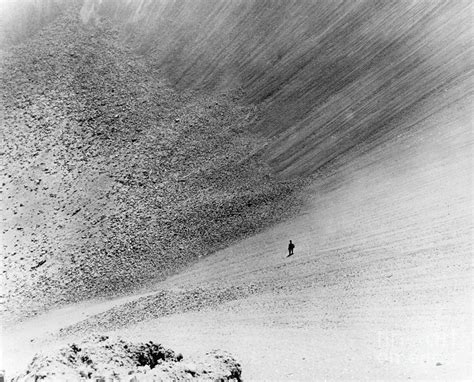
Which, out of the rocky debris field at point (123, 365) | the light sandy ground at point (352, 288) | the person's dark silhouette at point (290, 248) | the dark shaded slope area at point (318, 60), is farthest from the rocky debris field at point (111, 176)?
the rocky debris field at point (123, 365)

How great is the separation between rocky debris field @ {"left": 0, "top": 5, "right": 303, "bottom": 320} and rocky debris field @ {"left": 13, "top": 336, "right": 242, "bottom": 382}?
11.0m

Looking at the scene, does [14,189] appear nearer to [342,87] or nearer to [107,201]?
[107,201]

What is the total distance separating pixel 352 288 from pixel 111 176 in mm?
13203

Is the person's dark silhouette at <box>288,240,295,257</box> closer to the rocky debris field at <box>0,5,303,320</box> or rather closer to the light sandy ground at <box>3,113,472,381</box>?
the light sandy ground at <box>3,113,472,381</box>

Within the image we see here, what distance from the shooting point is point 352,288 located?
697 inches

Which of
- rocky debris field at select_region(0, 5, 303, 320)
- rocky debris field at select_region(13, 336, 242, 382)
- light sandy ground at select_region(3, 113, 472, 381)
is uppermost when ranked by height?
rocky debris field at select_region(0, 5, 303, 320)

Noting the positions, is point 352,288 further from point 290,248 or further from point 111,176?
point 111,176

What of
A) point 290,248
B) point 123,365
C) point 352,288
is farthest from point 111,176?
point 123,365

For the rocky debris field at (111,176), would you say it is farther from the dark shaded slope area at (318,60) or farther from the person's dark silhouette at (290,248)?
the person's dark silhouette at (290,248)

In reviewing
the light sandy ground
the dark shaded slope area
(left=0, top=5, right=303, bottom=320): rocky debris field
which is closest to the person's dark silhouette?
the light sandy ground

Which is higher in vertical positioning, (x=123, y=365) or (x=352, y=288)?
(x=352, y=288)

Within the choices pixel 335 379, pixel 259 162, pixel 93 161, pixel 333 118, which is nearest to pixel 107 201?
pixel 93 161

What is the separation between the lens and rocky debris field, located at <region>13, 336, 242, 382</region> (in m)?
9.24

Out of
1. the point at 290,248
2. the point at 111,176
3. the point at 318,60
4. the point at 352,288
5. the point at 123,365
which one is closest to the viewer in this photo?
the point at 123,365
